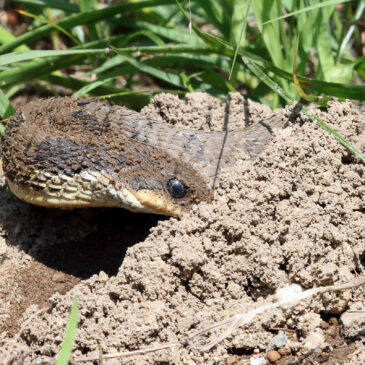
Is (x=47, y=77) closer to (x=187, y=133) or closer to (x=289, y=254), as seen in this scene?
(x=187, y=133)

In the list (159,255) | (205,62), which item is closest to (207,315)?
(159,255)

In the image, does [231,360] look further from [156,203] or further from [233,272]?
[156,203]

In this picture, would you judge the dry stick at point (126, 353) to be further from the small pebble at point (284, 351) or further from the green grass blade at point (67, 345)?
the small pebble at point (284, 351)

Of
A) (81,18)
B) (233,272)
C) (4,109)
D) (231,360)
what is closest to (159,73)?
(81,18)

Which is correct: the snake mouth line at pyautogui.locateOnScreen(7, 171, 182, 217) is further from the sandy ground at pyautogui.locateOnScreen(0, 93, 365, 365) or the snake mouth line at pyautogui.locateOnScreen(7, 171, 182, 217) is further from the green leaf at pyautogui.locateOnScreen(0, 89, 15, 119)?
the green leaf at pyautogui.locateOnScreen(0, 89, 15, 119)

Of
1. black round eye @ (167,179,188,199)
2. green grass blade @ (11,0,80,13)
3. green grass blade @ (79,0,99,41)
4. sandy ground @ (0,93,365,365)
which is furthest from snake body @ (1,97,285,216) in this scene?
green grass blade @ (11,0,80,13)

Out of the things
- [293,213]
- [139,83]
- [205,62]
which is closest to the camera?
[293,213]
